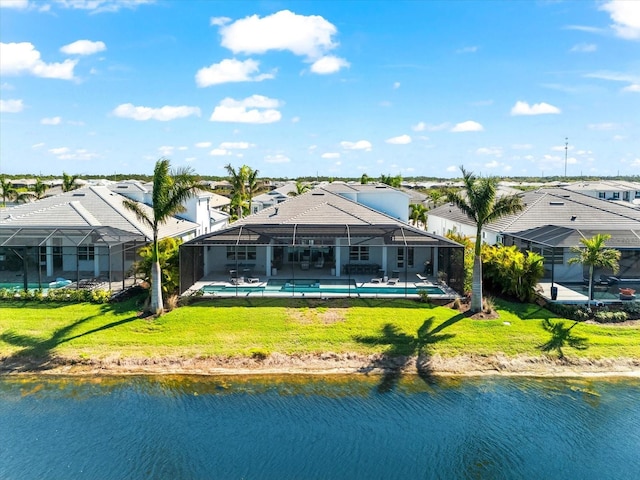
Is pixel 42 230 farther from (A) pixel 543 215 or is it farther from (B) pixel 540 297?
(A) pixel 543 215

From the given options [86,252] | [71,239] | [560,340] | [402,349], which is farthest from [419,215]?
[71,239]

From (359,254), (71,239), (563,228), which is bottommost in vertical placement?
(359,254)

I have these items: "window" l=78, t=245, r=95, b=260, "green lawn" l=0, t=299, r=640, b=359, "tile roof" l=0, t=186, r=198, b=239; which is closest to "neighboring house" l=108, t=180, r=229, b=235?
"tile roof" l=0, t=186, r=198, b=239

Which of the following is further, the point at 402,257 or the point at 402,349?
the point at 402,257

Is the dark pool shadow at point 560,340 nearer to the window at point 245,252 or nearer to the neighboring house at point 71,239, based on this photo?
the window at point 245,252

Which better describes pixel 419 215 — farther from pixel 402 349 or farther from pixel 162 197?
pixel 162 197

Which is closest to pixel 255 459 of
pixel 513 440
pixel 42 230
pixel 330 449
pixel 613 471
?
pixel 330 449

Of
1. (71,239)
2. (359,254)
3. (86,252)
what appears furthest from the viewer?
(359,254)

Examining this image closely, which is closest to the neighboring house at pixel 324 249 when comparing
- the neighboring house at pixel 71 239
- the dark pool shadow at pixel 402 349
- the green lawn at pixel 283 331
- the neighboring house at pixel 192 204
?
the neighboring house at pixel 71 239
